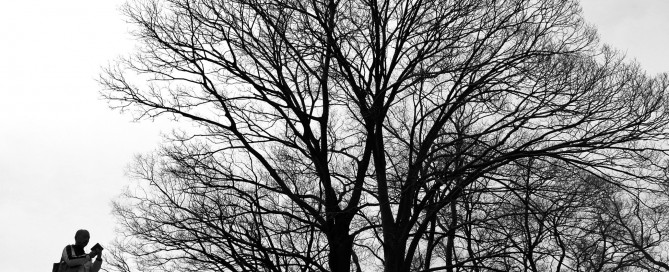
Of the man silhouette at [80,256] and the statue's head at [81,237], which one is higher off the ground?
the statue's head at [81,237]

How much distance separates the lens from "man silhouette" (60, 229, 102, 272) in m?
7.44

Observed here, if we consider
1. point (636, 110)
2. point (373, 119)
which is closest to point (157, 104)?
point (373, 119)

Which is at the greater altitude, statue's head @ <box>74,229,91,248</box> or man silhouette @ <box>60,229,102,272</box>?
statue's head @ <box>74,229,91,248</box>

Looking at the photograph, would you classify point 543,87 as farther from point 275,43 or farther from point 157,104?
point 157,104

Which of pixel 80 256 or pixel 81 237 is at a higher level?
pixel 81 237

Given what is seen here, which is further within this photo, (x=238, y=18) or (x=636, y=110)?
(x=238, y=18)

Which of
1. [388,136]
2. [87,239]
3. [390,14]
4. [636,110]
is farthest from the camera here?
[388,136]

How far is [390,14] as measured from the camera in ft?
42.1

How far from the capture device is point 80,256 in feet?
24.5

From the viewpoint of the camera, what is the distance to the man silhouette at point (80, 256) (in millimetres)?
7438

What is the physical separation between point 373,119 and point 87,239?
601cm

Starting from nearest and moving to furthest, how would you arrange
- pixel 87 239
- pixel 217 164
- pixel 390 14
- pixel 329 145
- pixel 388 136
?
pixel 87 239, pixel 390 14, pixel 217 164, pixel 329 145, pixel 388 136

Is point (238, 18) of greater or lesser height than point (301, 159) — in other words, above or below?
above

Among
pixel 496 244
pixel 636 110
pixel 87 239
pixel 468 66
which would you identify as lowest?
pixel 87 239
